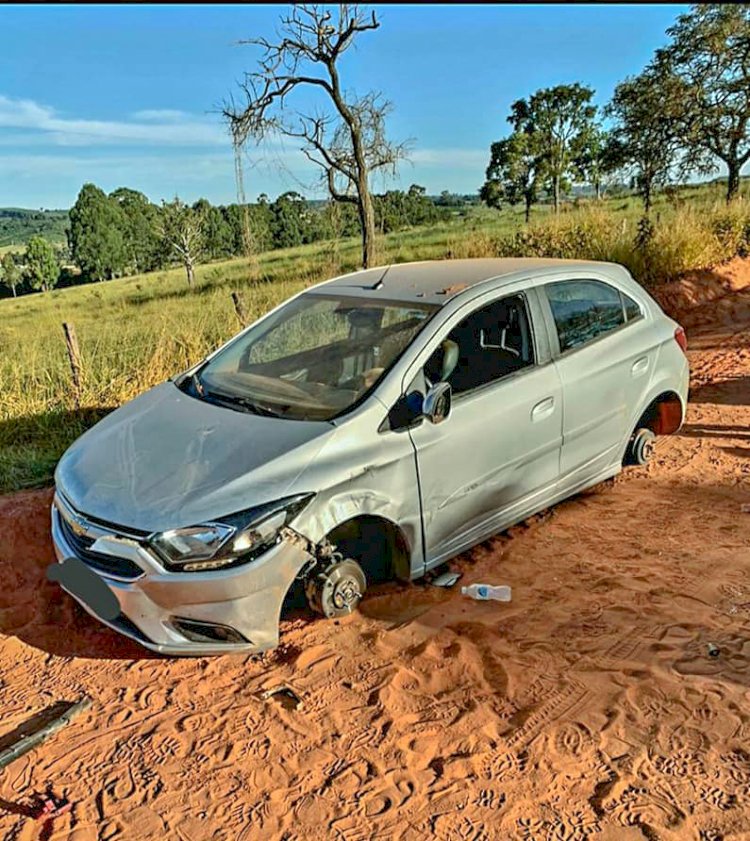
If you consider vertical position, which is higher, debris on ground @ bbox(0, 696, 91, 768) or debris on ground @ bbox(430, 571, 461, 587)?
debris on ground @ bbox(430, 571, 461, 587)

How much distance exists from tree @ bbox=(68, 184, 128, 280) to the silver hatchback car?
70.7m

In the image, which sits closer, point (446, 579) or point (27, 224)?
point (446, 579)

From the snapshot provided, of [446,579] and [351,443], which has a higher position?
[351,443]

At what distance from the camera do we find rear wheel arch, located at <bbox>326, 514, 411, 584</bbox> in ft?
10.6

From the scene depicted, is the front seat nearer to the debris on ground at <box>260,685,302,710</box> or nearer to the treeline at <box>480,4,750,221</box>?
the debris on ground at <box>260,685,302,710</box>

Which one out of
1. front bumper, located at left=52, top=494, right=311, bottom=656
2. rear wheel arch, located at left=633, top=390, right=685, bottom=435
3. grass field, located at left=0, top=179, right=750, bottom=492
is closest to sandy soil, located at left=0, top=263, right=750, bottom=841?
front bumper, located at left=52, top=494, right=311, bottom=656

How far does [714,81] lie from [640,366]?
58.3 feet

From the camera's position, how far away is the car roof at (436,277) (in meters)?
3.88

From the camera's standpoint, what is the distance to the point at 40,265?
72.1 m

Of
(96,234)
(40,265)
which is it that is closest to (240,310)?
(96,234)

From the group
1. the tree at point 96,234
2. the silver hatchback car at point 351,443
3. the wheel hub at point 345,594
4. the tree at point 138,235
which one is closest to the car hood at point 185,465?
the silver hatchback car at point 351,443

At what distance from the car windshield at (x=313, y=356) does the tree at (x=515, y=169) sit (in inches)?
1671

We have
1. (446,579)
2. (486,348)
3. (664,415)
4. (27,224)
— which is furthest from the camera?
(27,224)

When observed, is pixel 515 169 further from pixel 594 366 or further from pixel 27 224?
pixel 27 224
